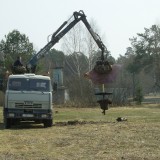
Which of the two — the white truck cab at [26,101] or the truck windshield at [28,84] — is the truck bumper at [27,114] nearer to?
the white truck cab at [26,101]

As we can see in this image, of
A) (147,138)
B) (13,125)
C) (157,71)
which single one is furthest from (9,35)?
(147,138)

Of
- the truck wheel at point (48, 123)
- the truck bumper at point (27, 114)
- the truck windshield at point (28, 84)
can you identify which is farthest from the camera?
the truck wheel at point (48, 123)

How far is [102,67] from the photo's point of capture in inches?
941

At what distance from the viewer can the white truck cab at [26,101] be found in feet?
75.5

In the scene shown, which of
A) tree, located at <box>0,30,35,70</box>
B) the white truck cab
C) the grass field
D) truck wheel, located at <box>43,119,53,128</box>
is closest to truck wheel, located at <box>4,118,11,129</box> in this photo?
the white truck cab

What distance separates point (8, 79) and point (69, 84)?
38781 mm

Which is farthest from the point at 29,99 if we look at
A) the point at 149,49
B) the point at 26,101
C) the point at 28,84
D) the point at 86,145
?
the point at 149,49

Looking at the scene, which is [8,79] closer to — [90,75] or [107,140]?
[90,75]

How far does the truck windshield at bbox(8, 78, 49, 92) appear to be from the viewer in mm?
23469

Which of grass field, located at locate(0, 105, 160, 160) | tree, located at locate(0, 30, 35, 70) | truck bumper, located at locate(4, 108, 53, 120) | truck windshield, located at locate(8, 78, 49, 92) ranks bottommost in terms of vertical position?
grass field, located at locate(0, 105, 160, 160)

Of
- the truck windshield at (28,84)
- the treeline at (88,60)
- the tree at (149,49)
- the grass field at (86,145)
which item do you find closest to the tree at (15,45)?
the treeline at (88,60)

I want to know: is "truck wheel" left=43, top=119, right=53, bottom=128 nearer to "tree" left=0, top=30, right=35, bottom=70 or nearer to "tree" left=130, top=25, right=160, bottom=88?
"tree" left=0, top=30, right=35, bottom=70

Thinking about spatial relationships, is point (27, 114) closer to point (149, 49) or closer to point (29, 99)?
point (29, 99)

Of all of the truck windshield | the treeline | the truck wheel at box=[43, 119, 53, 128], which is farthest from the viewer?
the treeline
